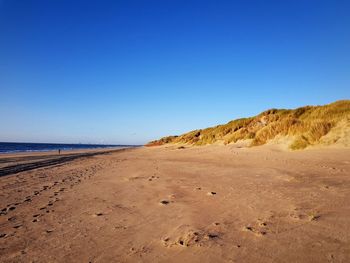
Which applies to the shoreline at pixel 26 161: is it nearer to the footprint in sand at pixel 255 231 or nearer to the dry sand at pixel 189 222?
the dry sand at pixel 189 222

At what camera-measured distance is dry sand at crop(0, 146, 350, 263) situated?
2984 mm

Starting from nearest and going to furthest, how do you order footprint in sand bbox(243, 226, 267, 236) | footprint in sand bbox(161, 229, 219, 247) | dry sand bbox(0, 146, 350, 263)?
dry sand bbox(0, 146, 350, 263), footprint in sand bbox(161, 229, 219, 247), footprint in sand bbox(243, 226, 267, 236)

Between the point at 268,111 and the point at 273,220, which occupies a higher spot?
the point at 268,111

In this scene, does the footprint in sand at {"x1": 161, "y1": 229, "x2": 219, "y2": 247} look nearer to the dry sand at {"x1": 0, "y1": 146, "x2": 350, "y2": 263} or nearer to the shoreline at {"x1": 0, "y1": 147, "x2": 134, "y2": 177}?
the dry sand at {"x1": 0, "y1": 146, "x2": 350, "y2": 263}

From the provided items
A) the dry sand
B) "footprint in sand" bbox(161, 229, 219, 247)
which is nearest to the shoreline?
the dry sand

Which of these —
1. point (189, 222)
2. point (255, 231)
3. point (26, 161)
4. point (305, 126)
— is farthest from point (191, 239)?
point (26, 161)

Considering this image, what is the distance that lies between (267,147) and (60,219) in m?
12.3

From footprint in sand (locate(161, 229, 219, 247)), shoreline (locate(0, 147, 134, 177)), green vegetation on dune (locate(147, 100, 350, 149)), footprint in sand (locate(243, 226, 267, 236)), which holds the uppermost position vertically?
green vegetation on dune (locate(147, 100, 350, 149))

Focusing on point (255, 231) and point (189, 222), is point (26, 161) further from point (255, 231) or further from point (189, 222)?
point (255, 231)

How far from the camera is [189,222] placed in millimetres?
3990

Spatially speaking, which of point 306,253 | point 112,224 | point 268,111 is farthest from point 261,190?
point 268,111

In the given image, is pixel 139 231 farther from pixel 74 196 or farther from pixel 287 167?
pixel 287 167

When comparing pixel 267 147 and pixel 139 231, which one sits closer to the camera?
pixel 139 231

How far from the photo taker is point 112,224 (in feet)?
13.6
